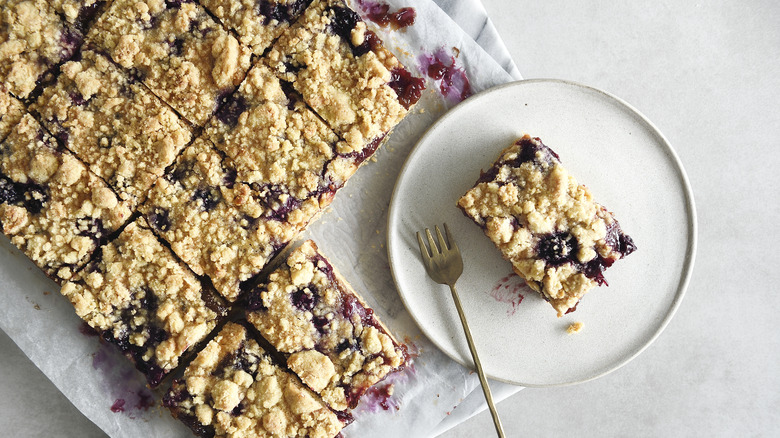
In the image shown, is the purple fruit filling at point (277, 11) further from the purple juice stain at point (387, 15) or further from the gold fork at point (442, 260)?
the gold fork at point (442, 260)

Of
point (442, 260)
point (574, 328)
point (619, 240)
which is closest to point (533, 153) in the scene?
point (619, 240)

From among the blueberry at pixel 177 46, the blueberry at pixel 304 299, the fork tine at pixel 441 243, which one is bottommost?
the blueberry at pixel 304 299

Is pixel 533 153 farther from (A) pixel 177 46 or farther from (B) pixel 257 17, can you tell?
(A) pixel 177 46

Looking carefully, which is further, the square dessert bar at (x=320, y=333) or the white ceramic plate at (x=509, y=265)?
the white ceramic plate at (x=509, y=265)

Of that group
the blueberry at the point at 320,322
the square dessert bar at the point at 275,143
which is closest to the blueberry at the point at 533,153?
the square dessert bar at the point at 275,143

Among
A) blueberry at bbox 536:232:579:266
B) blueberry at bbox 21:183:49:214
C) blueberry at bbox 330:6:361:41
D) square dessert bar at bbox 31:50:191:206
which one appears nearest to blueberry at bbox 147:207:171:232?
square dessert bar at bbox 31:50:191:206

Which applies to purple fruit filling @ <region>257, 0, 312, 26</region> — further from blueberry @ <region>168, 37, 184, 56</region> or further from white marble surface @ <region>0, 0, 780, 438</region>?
white marble surface @ <region>0, 0, 780, 438</region>

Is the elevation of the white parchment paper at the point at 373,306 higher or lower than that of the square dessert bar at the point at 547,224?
lower
